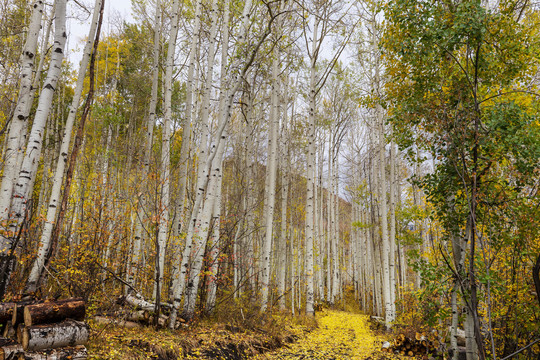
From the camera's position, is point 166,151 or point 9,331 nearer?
point 9,331

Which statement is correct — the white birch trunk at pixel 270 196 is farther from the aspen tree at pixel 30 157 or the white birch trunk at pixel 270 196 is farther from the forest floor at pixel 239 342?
the aspen tree at pixel 30 157

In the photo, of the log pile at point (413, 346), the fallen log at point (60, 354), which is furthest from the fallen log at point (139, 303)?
the log pile at point (413, 346)

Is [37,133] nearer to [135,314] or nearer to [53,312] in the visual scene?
[53,312]

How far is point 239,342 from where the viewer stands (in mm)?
5555

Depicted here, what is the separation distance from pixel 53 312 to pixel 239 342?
10.3ft

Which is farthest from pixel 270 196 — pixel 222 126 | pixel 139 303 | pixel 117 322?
pixel 117 322

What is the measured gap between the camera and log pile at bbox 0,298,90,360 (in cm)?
324

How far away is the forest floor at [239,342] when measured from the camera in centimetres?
412

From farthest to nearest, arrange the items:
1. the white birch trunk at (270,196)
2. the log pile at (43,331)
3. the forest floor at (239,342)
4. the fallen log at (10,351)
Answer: the white birch trunk at (270,196) < the forest floor at (239,342) < the log pile at (43,331) < the fallen log at (10,351)

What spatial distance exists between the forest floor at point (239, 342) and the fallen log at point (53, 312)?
46 cm

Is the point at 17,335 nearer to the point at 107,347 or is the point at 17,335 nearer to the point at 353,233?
the point at 107,347

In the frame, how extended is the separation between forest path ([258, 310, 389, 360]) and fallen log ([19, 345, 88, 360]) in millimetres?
3105

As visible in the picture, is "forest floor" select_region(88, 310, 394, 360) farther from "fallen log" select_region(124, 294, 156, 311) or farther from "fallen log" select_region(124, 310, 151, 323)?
"fallen log" select_region(124, 294, 156, 311)

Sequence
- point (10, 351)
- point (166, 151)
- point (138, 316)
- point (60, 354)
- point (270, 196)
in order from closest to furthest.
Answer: point (10, 351) → point (60, 354) → point (138, 316) → point (166, 151) → point (270, 196)
